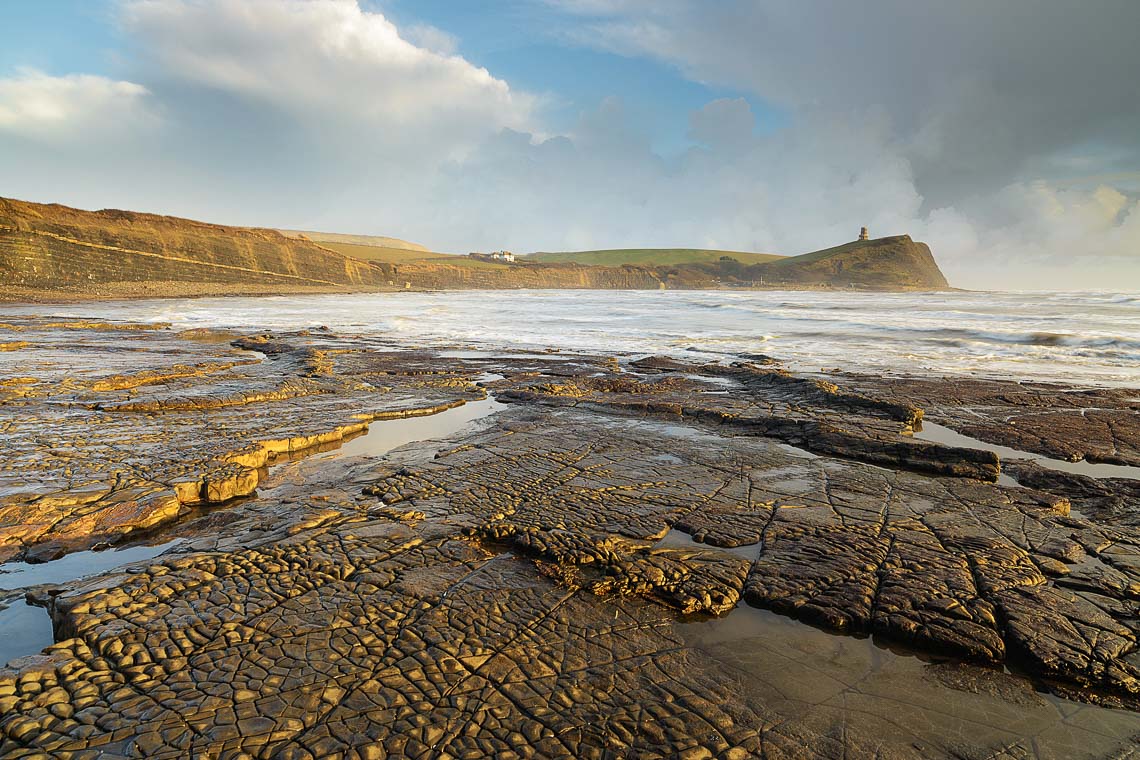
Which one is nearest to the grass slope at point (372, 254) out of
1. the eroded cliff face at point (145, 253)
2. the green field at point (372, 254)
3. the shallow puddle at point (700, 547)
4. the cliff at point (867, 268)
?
the green field at point (372, 254)

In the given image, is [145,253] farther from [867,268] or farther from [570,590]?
[867,268]

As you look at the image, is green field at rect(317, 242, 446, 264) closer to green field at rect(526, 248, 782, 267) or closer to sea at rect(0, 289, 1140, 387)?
green field at rect(526, 248, 782, 267)

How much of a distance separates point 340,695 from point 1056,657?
3.11 metres

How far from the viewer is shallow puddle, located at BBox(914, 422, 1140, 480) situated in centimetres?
552

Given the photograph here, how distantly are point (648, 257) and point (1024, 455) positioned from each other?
161774 mm

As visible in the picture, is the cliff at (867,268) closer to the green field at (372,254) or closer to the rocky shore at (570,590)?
the green field at (372,254)

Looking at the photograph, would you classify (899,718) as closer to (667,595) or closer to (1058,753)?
(1058,753)

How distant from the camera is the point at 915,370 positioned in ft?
40.1

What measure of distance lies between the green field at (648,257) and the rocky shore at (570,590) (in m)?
142

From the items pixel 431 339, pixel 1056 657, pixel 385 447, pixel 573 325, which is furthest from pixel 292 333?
pixel 1056 657

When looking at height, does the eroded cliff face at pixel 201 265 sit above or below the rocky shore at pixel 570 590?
above

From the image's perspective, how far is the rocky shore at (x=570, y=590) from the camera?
224 cm

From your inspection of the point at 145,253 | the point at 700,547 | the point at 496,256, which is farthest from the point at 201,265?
the point at 496,256

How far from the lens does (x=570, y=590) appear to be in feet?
10.7
